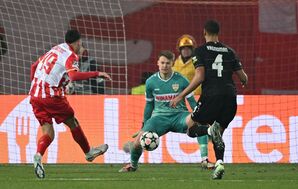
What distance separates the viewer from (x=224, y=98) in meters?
14.0

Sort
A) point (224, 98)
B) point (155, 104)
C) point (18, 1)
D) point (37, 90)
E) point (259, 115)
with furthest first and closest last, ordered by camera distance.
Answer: point (18, 1)
point (259, 115)
point (155, 104)
point (37, 90)
point (224, 98)

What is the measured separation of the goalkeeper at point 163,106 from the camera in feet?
52.6

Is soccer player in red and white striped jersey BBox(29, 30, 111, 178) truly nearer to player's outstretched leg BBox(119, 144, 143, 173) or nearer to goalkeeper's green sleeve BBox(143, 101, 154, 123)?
player's outstretched leg BBox(119, 144, 143, 173)

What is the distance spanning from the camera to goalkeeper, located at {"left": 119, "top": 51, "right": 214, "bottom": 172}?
1605 centimetres

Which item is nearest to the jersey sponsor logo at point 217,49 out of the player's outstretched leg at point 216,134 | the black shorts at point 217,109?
the black shorts at point 217,109

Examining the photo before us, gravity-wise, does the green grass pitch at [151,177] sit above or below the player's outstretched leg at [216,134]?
below

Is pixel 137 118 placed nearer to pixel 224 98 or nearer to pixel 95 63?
pixel 95 63

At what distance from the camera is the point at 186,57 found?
60.5 feet

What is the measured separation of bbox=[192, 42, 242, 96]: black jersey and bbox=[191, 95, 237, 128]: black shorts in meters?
0.07

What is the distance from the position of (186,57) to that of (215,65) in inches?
177

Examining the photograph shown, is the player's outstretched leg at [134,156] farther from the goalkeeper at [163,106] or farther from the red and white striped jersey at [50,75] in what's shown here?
the red and white striped jersey at [50,75]

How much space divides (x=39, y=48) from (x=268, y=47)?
4.27 metres

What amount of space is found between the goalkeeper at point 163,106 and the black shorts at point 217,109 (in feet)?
6.25

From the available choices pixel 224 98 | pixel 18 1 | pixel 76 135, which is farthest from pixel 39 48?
pixel 224 98
